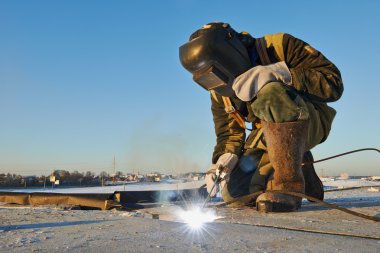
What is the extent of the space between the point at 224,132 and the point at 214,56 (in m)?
0.91

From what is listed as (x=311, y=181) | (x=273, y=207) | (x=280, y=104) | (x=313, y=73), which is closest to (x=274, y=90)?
(x=280, y=104)

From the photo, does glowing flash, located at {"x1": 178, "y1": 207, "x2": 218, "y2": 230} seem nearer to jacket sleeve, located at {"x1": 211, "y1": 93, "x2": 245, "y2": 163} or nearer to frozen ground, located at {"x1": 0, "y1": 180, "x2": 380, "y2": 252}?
frozen ground, located at {"x1": 0, "y1": 180, "x2": 380, "y2": 252}

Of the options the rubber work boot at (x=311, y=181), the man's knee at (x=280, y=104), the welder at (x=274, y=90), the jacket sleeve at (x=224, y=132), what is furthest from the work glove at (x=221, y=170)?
the man's knee at (x=280, y=104)

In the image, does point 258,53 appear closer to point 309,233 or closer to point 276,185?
point 276,185

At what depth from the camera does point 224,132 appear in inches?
97.7

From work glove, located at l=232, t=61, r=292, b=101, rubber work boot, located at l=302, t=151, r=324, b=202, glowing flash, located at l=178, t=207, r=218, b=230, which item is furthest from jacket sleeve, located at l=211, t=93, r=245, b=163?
glowing flash, located at l=178, t=207, r=218, b=230

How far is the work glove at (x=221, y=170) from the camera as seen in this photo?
205 centimetres

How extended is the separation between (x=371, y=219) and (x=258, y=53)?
1043 millimetres

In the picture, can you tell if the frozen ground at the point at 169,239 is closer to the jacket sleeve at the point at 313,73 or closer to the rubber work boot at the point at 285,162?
the rubber work boot at the point at 285,162

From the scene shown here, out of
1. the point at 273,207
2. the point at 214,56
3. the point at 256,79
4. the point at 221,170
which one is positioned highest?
the point at 214,56

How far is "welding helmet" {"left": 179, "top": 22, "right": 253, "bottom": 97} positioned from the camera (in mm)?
1667

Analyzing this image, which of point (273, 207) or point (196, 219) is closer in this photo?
point (196, 219)

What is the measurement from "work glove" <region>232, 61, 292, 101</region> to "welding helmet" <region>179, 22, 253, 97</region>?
0.39 ft

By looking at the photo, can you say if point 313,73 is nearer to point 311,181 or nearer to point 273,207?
point 273,207
